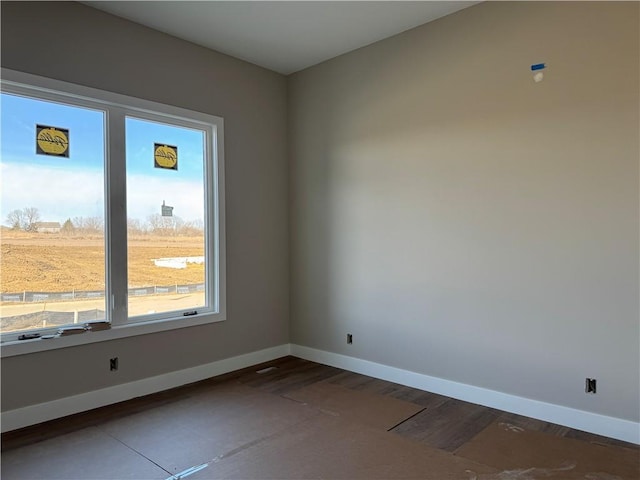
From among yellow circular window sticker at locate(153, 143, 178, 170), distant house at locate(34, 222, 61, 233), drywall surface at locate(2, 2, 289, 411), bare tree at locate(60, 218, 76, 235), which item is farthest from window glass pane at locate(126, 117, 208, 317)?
distant house at locate(34, 222, 61, 233)

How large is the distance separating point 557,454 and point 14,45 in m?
4.45

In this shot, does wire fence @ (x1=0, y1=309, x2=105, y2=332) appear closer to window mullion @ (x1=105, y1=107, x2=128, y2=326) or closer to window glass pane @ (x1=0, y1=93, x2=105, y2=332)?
window glass pane @ (x1=0, y1=93, x2=105, y2=332)

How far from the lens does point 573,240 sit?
2900 mm

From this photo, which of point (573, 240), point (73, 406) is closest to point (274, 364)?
point (73, 406)

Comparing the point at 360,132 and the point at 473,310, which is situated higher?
the point at 360,132

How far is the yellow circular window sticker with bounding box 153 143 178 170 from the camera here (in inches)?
151

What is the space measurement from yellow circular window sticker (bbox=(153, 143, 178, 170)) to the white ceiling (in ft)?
3.29

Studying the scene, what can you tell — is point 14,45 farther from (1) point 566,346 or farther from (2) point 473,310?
(1) point 566,346

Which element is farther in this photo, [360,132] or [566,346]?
[360,132]

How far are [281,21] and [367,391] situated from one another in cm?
324

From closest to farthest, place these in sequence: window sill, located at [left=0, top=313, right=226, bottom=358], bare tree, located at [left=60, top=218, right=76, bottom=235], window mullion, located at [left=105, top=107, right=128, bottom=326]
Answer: window sill, located at [left=0, top=313, right=226, bottom=358], bare tree, located at [left=60, top=218, right=76, bottom=235], window mullion, located at [left=105, top=107, right=128, bottom=326]

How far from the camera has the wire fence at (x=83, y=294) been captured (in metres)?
3.04

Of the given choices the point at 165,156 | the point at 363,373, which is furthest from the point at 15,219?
the point at 363,373

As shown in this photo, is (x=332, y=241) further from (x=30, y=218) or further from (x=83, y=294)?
(x=30, y=218)
